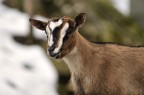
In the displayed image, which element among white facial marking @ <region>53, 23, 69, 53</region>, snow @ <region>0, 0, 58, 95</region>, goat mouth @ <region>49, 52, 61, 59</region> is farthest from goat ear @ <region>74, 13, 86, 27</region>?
snow @ <region>0, 0, 58, 95</region>

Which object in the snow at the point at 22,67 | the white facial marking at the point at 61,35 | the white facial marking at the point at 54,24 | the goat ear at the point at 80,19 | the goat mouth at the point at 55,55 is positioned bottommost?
the snow at the point at 22,67

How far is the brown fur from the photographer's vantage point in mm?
7105

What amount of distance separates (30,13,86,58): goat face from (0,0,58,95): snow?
226 inches

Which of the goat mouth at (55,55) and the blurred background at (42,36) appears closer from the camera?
the goat mouth at (55,55)

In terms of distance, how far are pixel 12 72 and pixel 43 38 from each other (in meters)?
1.77

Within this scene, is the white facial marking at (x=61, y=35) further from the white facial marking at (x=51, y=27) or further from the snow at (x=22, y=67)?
the snow at (x=22, y=67)

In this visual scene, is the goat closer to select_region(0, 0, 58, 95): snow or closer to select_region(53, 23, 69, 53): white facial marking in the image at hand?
select_region(53, 23, 69, 53): white facial marking

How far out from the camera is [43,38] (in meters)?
14.8

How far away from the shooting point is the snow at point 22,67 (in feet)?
42.7

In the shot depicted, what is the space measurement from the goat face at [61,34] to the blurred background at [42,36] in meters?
5.78

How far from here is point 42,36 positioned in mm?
14906

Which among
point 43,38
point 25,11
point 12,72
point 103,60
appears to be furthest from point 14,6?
point 103,60

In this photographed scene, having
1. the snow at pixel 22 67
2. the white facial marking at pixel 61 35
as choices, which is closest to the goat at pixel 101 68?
the white facial marking at pixel 61 35

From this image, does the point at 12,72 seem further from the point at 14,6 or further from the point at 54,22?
the point at 54,22
